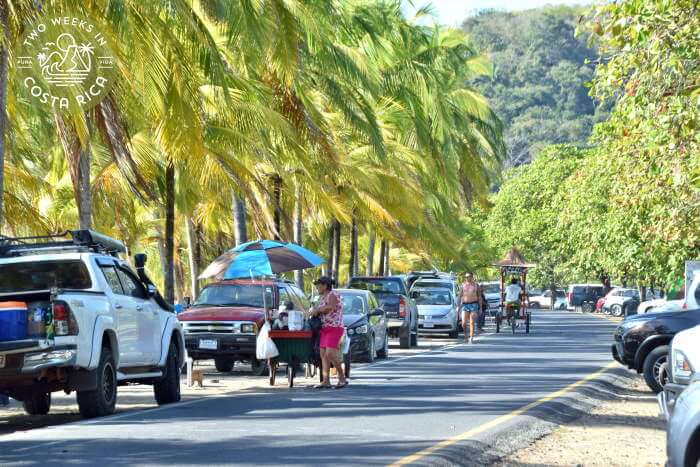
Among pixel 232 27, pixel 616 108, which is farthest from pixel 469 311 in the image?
pixel 232 27

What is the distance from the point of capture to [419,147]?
40781 millimetres

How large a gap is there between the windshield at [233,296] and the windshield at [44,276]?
785 centimetres

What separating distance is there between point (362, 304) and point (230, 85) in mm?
6729

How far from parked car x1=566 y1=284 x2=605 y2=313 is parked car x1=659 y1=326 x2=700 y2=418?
255 feet

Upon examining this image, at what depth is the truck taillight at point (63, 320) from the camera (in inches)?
555

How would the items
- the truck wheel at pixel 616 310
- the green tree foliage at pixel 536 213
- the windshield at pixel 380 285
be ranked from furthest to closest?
1. the green tree foliage at pixel 536 213
2. the truck wheel at pixel 616 310
3. the windshield at pixel 380 285

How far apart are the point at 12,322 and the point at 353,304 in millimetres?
13904

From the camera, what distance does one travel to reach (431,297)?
41.2 m

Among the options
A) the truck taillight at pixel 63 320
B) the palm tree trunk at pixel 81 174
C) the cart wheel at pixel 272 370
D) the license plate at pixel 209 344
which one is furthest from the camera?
the license plate at pixel 209 344

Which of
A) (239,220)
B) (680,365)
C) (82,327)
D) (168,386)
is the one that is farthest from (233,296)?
(680,365)

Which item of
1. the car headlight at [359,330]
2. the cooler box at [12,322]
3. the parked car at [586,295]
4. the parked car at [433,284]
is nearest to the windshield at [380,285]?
the parked car at [433,284]

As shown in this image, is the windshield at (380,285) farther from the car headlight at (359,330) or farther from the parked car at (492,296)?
the parked car at (492,296)

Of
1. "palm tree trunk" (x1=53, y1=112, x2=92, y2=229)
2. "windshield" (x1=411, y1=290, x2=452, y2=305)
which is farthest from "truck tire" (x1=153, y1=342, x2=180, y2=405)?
"windshield" (x1=411, y1=290, x2=452, y2=305)

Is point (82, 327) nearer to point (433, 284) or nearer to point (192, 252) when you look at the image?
point (192, 252)
